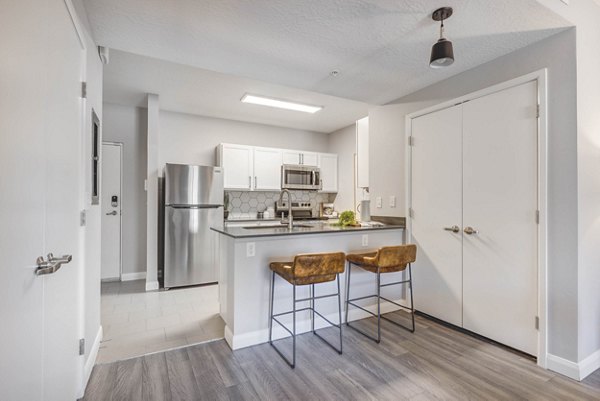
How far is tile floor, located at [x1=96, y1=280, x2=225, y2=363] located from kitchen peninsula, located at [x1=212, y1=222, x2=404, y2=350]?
0.36 m

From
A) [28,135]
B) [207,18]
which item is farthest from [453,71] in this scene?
[28,135]

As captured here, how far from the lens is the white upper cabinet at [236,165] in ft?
15.2

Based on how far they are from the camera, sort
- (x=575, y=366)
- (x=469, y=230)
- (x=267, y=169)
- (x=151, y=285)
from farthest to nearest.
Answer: (x=267, y=169) → (x=151, y=285) → (x=469, y=230) → (x=575, y=366)

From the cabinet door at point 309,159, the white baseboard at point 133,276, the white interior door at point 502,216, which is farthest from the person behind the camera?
the cabinet door at point 309,159

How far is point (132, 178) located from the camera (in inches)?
175

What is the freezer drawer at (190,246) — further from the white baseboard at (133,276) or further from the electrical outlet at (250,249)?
the electrical outlet at (250,249)

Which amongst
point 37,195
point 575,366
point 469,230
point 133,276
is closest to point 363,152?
point 469,230

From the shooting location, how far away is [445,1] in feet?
5.73

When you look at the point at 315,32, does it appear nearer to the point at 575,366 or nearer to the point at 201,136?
the point at 575,366

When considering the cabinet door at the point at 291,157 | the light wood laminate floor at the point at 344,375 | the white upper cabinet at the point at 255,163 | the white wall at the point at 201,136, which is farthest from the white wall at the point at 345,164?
the light wood laminate floor at the point at 344,375

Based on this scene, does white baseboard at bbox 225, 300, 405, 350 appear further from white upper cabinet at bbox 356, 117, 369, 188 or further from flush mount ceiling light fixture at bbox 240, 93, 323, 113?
flush mount ceiling light fixture at bbox 240, 93, 323, 113

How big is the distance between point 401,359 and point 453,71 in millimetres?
2511

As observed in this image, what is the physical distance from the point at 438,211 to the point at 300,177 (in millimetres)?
2722

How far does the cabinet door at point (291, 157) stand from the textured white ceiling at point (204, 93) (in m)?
0.53
